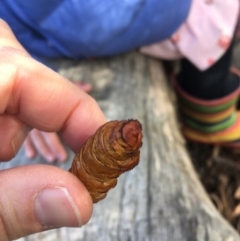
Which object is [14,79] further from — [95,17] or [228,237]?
[95,17]

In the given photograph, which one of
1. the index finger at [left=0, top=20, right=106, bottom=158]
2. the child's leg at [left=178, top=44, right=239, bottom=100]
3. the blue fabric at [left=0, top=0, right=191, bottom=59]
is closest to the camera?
the index finger at [left=0, top=20, right=106, bottom=158]

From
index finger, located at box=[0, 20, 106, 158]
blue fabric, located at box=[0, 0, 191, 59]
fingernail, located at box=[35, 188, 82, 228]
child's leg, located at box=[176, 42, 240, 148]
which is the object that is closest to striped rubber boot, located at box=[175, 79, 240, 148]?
child's leg, located at box=[176, 42, 240, 148]

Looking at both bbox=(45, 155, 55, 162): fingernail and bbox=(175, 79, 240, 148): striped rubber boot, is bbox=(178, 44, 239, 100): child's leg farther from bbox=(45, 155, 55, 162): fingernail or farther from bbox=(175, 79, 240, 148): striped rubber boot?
Answer: bbox=(45, 155, 55, 162): fingernail

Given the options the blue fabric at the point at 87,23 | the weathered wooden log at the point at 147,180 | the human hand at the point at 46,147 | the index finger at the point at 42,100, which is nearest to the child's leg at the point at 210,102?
the weathered wooden log at the point at 147,180

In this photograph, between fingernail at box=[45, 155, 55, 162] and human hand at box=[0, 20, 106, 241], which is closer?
human hand at box=[0, 20, 106, 241]

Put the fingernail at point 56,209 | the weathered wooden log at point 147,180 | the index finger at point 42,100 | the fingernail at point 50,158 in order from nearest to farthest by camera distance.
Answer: the fingernail at point 56,209 → the index finger at point 42,100 → the weathered wooden log at point 147,180 → the fingernail at point 50,158

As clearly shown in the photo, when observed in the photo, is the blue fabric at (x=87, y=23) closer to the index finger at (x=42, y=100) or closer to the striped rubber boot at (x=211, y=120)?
the striped rubber boot at (x=211, y=120)
